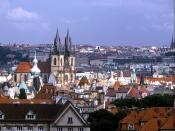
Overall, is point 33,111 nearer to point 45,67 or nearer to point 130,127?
point 130,127

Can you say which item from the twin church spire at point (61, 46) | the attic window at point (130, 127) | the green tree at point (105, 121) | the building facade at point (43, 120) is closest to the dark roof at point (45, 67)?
the twin church spire at point (61, 46)

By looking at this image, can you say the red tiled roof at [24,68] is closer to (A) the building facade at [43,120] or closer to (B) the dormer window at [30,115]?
(A) the building facade at [43,120]

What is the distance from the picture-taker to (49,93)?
83500 millimetres

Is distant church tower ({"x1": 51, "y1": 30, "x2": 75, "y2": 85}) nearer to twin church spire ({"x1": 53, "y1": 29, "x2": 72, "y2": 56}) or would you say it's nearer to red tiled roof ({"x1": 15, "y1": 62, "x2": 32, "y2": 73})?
twin church spire ({"x1": 53, "y1": 29, "x2": 72, "y2": 56})

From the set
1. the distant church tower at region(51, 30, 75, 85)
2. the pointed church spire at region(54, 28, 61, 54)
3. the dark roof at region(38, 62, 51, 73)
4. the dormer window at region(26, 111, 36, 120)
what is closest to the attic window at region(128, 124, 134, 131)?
the dormer window at region(26, 111, 36, 120)

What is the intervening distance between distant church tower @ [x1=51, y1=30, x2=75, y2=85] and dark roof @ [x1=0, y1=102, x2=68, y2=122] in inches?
3863

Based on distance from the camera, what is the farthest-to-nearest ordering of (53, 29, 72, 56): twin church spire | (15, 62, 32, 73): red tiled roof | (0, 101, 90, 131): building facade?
(53, 29, 72, 56): twin church spire < (15, 62, 32, 73): red tiled roof < (0, 101, 90, 131): building facade

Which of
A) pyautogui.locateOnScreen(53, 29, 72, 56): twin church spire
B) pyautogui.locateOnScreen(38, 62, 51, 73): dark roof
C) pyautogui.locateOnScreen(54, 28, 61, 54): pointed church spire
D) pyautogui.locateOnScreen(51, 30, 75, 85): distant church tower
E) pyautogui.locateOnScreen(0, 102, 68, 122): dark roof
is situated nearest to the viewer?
pyautogui.locateOnScreen(0, 102, 68, 122): dark roof

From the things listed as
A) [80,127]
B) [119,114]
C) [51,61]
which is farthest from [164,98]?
[51,61]

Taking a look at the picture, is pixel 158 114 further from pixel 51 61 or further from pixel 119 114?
pixel 51 61

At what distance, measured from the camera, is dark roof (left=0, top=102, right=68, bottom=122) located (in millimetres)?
36875

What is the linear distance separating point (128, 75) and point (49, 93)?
101 meters

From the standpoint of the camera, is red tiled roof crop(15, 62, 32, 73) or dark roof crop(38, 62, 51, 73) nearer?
red tiled roof crop(15, 62, 32, 73)

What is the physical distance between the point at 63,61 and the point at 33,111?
10367cm
